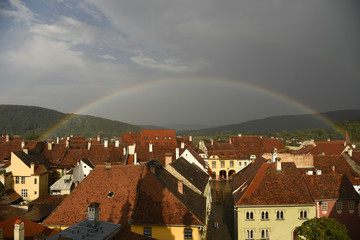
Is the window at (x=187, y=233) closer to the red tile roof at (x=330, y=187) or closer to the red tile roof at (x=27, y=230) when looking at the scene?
the red tile roof at (x=27, y=230)

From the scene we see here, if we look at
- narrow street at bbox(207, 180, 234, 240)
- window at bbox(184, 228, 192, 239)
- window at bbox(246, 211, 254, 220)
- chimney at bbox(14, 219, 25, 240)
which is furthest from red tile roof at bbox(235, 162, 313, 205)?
chimney at bbox(14, 219, 25, 240)

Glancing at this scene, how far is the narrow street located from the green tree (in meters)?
10.1

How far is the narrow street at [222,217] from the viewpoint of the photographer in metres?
33.0

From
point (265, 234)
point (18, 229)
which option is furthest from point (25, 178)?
point (265, 234)

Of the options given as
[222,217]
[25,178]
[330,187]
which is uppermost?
[330,187]

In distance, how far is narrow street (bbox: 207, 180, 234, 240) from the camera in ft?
108

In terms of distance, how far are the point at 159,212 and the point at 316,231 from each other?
12.8 m

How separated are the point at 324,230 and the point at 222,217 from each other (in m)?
17.8

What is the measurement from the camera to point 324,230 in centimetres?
2322

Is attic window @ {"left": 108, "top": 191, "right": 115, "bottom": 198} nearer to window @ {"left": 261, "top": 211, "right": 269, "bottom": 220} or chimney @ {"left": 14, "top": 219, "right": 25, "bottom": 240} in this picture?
chimney @ {"left": 14, "top": 219, "right": 25, "bottom": 240}

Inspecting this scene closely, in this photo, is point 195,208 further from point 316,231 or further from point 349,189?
point 349,189

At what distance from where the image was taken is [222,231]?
34219 mm

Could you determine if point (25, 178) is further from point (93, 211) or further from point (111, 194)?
point (93, 211)

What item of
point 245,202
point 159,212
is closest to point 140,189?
point 159,212
